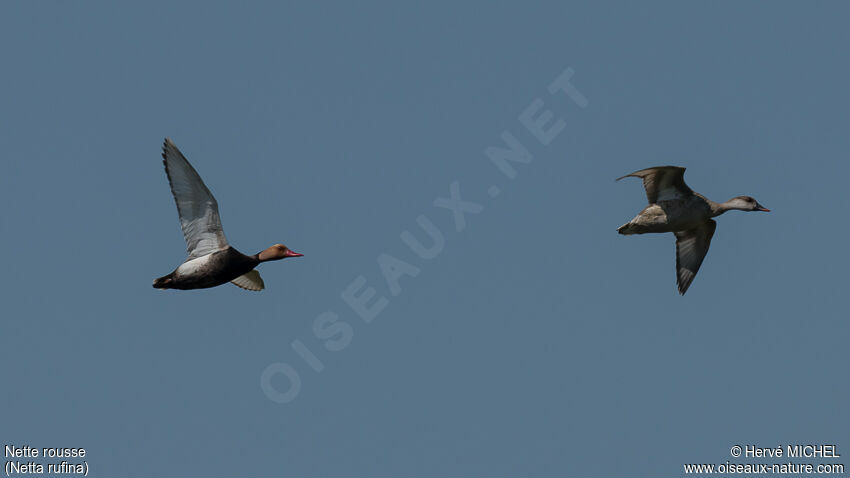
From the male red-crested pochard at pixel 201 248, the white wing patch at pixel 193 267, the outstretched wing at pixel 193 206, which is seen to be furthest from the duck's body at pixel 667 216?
the white wing patch at pixel 193 267

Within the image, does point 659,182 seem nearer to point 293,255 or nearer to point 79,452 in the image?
point 293,255

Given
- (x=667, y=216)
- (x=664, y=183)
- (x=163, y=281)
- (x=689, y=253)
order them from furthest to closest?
(x=689, y=253) → (x=667, y=216) → (x=664, y=183) → (x=163, y=281)

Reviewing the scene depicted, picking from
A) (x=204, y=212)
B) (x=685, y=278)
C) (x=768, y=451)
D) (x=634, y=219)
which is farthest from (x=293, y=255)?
(x=768, y=451)

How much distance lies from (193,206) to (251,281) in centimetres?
416

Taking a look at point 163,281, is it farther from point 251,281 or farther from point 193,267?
point 251,281

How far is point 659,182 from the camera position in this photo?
2589cm

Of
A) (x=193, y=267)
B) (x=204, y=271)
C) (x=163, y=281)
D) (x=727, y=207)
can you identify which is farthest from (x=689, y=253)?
(x=163, y=281)

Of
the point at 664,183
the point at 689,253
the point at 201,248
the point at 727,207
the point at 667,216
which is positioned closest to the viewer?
the point at 201,248

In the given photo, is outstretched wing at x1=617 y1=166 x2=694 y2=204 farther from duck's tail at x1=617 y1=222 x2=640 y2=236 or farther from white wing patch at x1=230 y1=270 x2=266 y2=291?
white wing patch at x1=230 y1=270 x2=266 y2=291

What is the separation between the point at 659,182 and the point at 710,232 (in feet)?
8.91

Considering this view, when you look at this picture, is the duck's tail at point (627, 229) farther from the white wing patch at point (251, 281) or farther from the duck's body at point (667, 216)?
the white wing patch at point (251, 281)

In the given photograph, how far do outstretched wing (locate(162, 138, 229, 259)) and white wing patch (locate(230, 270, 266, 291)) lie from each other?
11.1ft

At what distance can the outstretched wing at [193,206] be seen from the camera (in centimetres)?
2358

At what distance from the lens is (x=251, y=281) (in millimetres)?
28047
